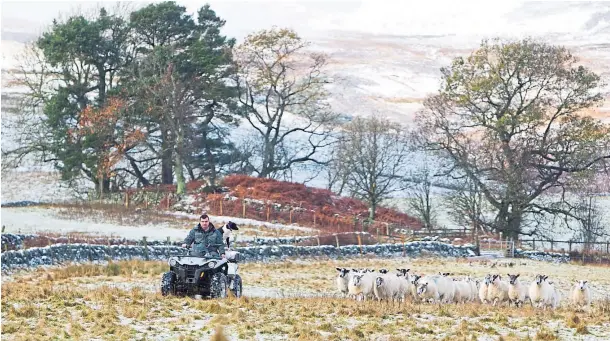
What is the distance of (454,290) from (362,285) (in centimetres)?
238

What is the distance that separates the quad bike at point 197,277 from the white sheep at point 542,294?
309 inches

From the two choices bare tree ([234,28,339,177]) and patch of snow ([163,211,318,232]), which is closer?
patch of snow ([163,211,318,232])

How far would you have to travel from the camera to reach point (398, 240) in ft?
181

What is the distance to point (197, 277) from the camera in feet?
73.4

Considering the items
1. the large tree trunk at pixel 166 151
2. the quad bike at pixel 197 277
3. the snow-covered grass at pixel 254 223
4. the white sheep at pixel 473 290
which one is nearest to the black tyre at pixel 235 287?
the quad bike at pixel 197 277

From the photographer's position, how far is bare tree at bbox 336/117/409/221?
72812mm

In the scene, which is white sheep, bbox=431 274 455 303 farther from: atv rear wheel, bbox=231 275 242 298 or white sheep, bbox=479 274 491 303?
atv rear wheel, bbox=231 275 242 298

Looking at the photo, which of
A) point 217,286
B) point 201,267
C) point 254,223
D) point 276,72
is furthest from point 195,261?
point 276,72

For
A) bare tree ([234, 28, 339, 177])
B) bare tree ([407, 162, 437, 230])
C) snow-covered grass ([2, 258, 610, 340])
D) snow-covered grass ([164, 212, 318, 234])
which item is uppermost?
bare tree ([234, 28, 339, 177])

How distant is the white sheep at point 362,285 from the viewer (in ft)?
84.7

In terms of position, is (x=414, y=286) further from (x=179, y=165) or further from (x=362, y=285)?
(x=179, y=165)

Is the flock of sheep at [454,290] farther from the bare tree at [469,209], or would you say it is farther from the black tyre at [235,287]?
the bare tree at [469,209]

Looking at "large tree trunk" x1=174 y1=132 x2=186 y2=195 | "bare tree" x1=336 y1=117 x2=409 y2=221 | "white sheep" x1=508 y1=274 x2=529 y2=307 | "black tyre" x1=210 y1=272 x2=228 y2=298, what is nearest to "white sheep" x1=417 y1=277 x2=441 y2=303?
"white sheep" x1=508 y1=274 x2=529 y2=307

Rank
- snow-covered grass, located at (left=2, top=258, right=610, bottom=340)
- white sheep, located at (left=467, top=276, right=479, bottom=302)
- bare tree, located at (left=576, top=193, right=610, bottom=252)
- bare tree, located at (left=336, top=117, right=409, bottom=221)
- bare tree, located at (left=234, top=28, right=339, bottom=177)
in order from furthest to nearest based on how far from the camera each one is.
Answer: bare tree, located at (left=234, top=28, right=339, bottom=177) → bare tree, located at (left=336, top=117, right=409, bottom=221) → bare tree, located at (left=576, top=193, right=610, bottom=252) → white sheep, located at (left=467, top=276, right=479, bottom=302) → snow-covered grass, located at (left=2, top=258, right=610, bottom=340)
